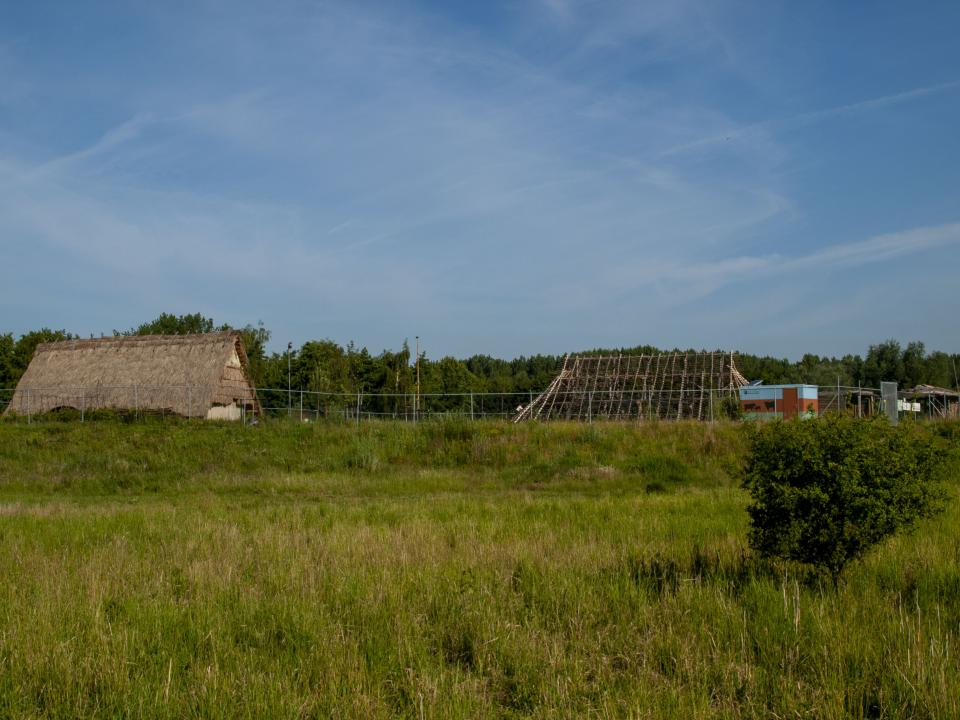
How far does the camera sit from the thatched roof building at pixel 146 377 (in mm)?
38406

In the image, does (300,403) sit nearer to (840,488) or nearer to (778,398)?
(778,398)

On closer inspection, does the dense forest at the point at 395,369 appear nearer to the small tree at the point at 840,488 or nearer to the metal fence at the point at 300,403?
the metal fence at the point at 300,403

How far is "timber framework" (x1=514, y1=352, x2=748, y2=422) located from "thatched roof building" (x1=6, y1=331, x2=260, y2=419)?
A: 15.6 metres

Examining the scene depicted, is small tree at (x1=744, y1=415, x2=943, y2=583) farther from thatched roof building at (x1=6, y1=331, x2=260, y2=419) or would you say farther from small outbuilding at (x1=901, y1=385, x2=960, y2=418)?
thatched roof building at (x1=6, y1=331, x2=260, y2=419)

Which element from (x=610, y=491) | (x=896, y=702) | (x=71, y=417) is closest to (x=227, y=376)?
(x=71, y=417)

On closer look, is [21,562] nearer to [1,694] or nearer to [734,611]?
[1,694]

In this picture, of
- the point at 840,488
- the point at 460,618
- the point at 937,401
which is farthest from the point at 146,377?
the point at 937,401

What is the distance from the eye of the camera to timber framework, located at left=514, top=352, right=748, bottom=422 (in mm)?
42875

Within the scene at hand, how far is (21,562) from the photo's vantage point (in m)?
8.41

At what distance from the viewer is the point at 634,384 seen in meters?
46.4

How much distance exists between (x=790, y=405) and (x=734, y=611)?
31.4m

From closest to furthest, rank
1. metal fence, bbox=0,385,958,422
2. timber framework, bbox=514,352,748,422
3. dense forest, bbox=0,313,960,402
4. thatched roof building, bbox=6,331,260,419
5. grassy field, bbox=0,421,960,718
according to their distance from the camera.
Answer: grassy field, bbox=0,421,960,718
metal fence, bbox=0,385,958,422
thatched roof building, bbox=6,331,260,419
timber framework, bbox=514,352,748,422
dense forest, bbox=0,313,960,402

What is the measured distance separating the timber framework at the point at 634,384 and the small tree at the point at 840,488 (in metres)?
33.4

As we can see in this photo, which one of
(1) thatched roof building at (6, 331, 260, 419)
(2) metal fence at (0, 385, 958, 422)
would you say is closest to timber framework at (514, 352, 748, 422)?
(2) metal fence at (0, 385, 958, 422)
